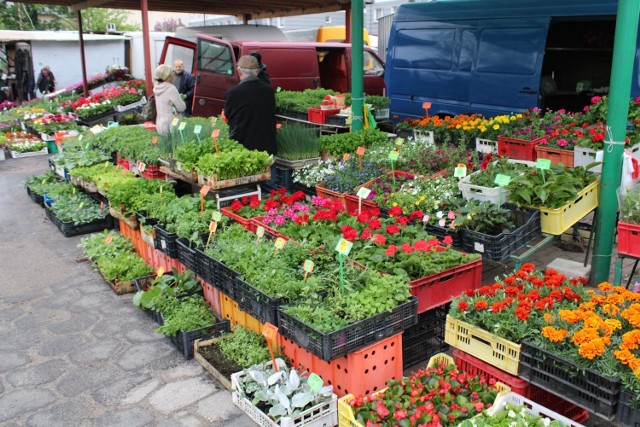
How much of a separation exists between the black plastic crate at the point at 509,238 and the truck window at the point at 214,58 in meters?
6.55

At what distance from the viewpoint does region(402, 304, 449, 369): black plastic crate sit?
4082mm

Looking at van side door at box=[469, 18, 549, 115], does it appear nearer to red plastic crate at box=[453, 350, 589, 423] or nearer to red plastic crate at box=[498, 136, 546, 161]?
red plastic crate at box=[498, 136, 546, 161]

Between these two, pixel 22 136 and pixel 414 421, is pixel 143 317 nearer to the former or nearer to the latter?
pixel 414 421

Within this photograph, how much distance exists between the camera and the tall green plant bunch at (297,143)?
22.5ft

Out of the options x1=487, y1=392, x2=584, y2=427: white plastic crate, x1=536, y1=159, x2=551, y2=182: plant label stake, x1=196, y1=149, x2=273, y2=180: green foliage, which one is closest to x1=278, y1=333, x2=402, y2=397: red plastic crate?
x1=487, y1=392, x2=584, y2=427: white plastic crate

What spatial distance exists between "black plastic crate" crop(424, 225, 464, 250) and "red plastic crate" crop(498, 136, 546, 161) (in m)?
2.23

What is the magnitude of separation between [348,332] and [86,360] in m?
2.25

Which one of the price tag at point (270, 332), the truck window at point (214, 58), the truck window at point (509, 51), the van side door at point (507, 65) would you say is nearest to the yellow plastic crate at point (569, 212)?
the price tag at point (270, 332)

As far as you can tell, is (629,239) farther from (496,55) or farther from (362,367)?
(496,55)

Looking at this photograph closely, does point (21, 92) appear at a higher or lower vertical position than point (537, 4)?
lower

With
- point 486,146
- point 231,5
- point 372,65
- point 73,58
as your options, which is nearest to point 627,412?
point 486,146

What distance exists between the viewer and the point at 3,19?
28.0 metres

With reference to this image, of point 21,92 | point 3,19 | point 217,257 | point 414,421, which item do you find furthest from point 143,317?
point 3,19

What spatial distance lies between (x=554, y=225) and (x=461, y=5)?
16.7 ft
